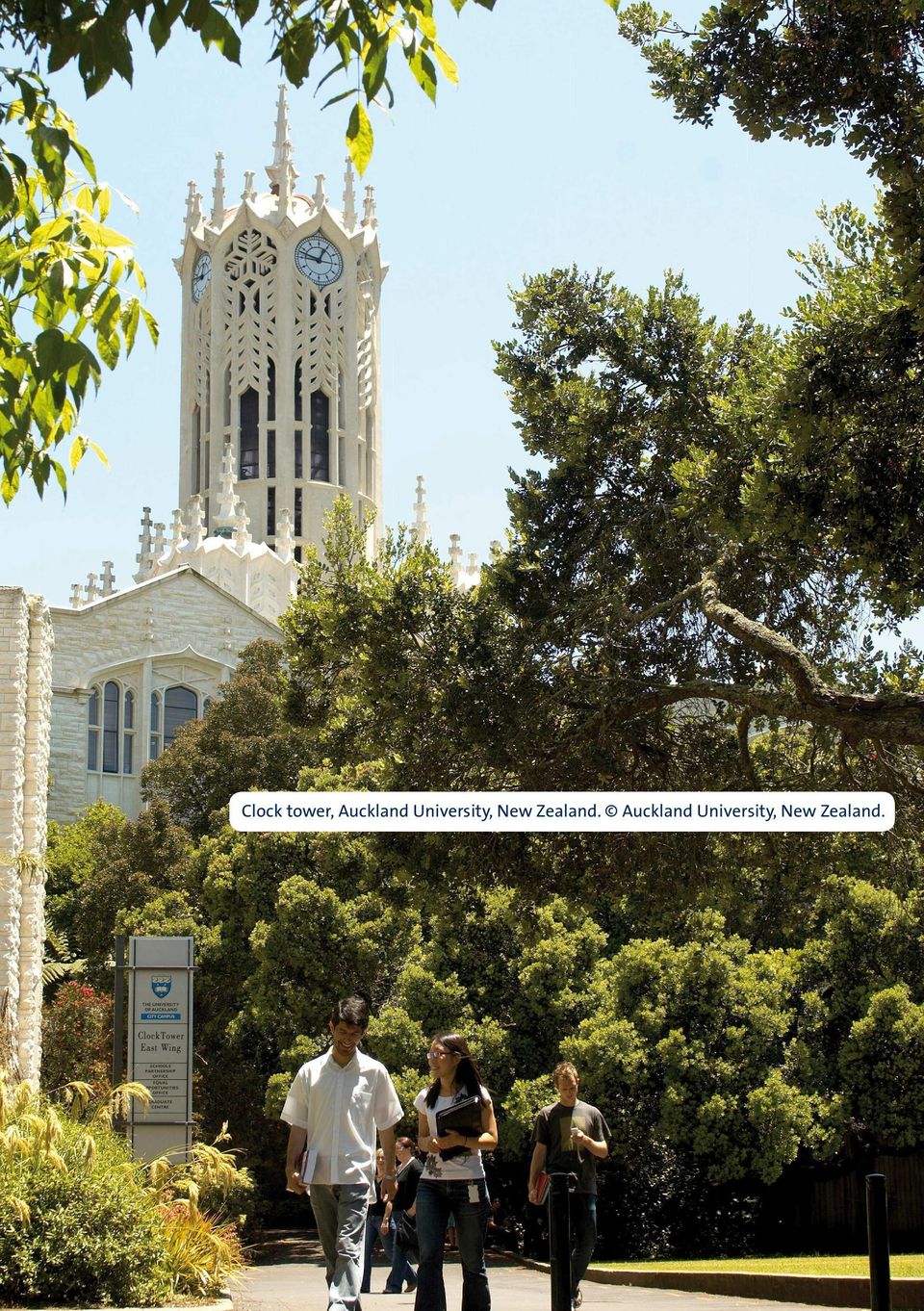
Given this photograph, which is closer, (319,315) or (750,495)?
(750,495)

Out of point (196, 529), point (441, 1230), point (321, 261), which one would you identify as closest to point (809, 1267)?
point (441, 1230)

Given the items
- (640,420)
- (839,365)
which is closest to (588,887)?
(640,420)

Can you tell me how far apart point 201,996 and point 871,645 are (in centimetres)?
1937

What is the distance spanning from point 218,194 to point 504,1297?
258ft

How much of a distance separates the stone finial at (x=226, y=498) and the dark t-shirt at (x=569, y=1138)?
64.6 meters

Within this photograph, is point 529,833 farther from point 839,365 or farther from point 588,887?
point 839,365

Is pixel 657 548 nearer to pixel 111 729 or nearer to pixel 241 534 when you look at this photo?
pixel 111 729

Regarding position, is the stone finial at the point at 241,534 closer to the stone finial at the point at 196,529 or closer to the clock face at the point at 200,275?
the stone finial at the point at 196,529

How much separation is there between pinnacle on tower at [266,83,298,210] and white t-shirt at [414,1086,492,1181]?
79462mm

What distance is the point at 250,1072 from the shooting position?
3012 cm

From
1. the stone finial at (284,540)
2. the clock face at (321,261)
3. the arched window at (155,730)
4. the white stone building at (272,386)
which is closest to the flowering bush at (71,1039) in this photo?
the arched window at (155,730)

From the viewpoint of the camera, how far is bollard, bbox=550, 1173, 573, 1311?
8.20m

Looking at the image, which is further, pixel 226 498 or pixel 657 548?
pixel 226 498

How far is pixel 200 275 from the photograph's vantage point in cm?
8756
